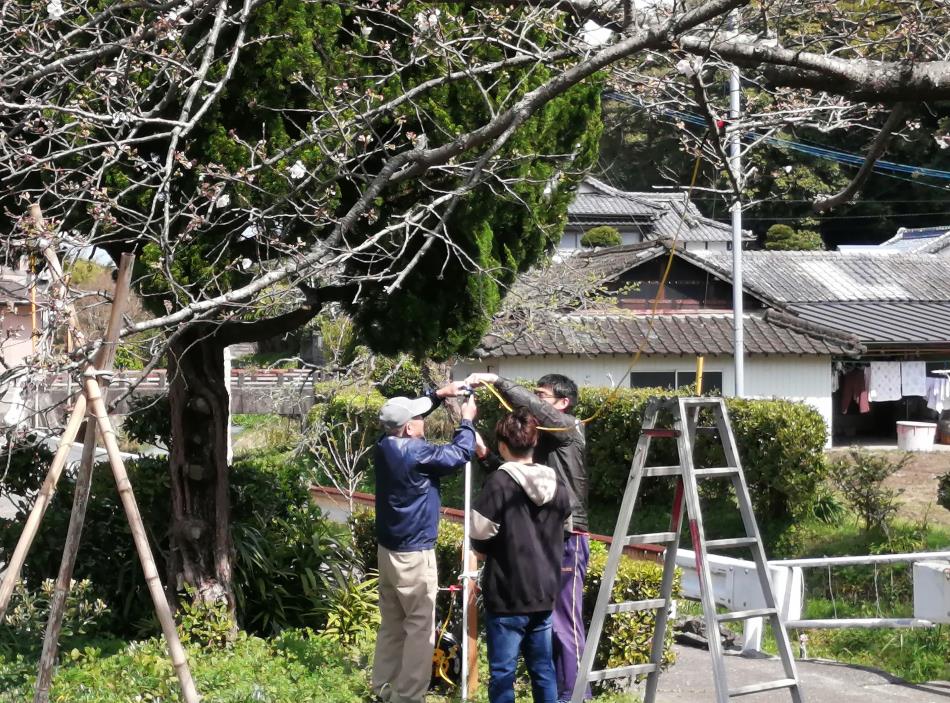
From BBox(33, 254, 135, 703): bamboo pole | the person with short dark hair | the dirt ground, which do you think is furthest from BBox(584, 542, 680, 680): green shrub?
the dirt ground

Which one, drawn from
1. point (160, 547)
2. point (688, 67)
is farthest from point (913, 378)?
point (688, 67)

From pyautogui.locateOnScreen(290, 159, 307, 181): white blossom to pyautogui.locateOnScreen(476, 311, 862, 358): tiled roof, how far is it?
1515cm

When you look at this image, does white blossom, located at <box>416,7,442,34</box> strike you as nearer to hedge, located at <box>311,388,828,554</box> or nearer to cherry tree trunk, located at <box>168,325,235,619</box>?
cherry tree trunk, located at <box>168,325,235,619</box>

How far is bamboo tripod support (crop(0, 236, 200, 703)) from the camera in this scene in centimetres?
468

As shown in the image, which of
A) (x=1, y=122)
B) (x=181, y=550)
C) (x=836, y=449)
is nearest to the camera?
(x=1, y=122)

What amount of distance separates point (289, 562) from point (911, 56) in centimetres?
565

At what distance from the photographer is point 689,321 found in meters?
24.8

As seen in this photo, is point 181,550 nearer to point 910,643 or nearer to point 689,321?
point 910,643

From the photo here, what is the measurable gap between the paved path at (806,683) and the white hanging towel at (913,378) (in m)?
18.2

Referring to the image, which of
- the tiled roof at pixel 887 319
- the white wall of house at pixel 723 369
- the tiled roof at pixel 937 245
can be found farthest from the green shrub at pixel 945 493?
the tiled roof at pixel 937 245

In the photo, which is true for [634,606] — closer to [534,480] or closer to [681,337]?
[534,480]

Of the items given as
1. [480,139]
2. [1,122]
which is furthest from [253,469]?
[480,139]

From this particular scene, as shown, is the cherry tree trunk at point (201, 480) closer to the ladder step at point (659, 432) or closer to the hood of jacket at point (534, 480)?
the hood of jacket at point (534, 480)

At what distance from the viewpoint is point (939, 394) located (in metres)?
24.5
